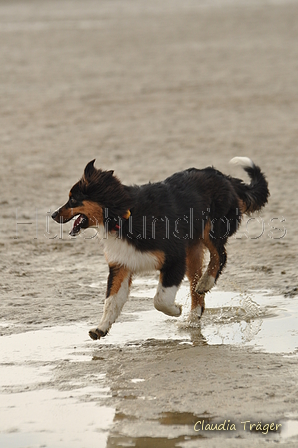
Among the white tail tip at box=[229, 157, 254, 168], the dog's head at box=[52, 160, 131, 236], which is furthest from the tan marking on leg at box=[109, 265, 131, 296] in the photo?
the white tail tip at box=[229, 157, 254, 168]

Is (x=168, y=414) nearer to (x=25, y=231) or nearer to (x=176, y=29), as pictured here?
(x=25, y=231)

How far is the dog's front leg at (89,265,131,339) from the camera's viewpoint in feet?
17.9

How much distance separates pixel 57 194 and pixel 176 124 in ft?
16.1

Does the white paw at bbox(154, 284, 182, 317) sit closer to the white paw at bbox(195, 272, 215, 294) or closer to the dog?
the dog

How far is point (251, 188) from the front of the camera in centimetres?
668

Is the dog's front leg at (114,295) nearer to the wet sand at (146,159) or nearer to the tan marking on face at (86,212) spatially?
the wet sand at (146,159)

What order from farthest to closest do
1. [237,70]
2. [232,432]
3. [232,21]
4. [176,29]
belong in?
1. [232,21]
2. [176,29]
3. [237,70]
4. [232,432]

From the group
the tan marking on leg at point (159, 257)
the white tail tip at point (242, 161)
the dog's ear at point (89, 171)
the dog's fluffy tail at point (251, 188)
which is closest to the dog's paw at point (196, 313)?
the tan marking on leg at point (159, 257)

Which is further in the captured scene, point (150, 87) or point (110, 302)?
point (150, 87)

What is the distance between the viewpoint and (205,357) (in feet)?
16.8

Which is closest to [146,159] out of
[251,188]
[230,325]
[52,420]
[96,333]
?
[251,188]

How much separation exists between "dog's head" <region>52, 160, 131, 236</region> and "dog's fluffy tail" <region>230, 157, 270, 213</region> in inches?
57.9

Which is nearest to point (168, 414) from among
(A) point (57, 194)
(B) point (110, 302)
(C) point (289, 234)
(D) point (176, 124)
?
(B) point (110, 302)

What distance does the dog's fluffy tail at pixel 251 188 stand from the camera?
21.6ft
